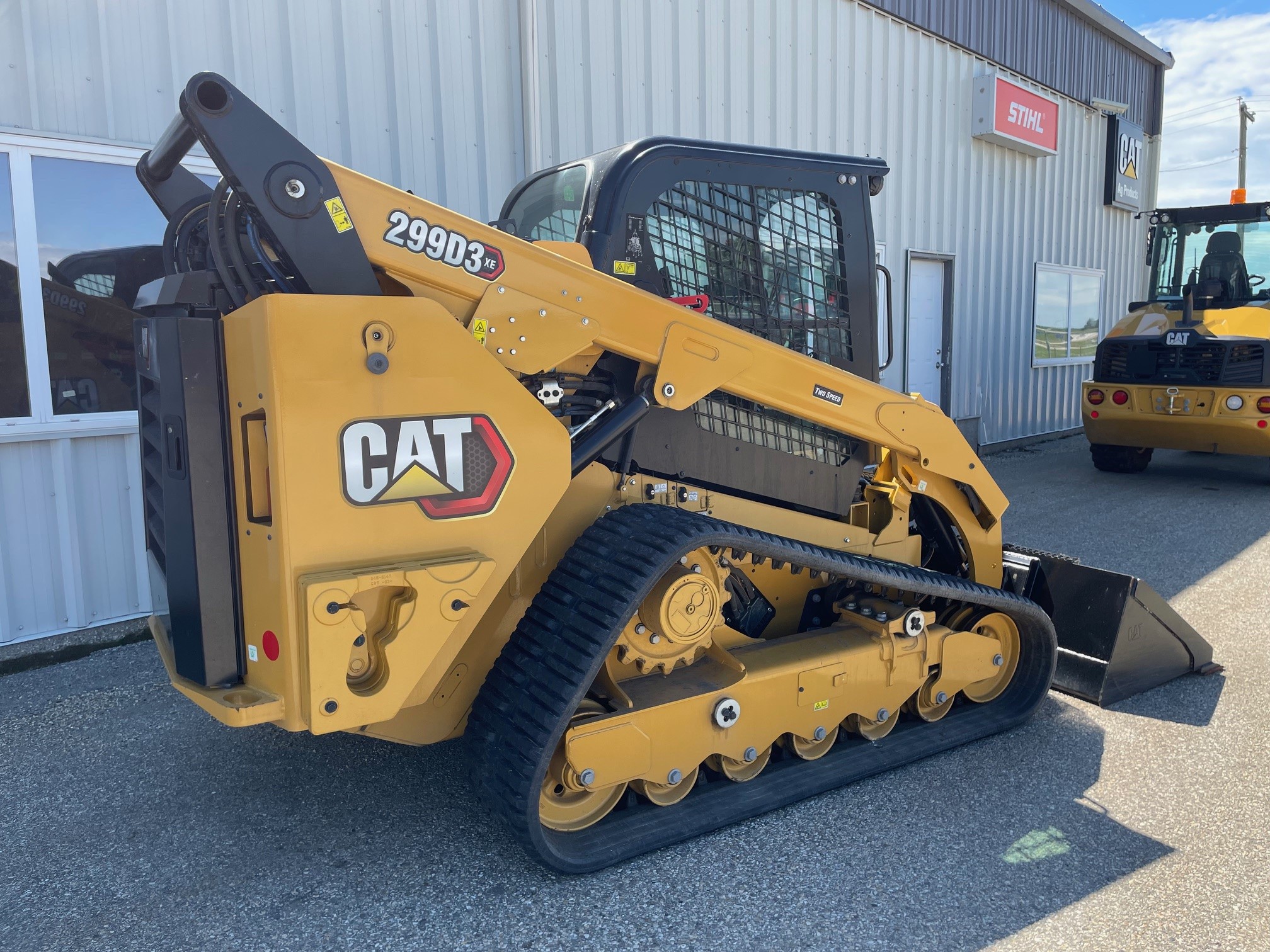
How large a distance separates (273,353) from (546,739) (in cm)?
126

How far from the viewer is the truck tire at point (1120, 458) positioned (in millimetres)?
9773

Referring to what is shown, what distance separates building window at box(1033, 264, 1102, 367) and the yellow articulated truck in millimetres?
2051

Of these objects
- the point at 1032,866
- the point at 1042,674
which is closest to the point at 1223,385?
the point at 1042,674

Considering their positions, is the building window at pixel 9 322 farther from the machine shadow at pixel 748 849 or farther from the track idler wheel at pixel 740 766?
the track idler wheel at pixel 740 766

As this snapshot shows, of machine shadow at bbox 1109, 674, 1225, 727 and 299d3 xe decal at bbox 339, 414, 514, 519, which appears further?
machine shadow at bbox 1109, 674, 1225, 727

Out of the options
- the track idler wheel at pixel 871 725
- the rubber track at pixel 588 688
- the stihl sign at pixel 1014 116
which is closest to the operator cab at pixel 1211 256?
the stihl sign at pixel 1014 116

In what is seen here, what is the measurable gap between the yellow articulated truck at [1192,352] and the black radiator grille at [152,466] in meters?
8.99

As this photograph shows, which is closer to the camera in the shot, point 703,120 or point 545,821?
point 545,821

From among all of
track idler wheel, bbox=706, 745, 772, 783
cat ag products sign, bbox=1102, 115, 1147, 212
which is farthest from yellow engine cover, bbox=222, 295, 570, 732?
cat ag products sign, bbox=1102, 115, 1147, 212

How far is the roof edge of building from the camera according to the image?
496 inches

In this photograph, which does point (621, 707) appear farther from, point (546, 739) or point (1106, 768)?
point (1106, 768)

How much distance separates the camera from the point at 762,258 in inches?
132

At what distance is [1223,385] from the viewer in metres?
8.48

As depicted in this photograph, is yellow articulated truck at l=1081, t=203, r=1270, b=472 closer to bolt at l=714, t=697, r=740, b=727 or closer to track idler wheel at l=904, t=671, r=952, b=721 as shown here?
track idler wheel at l=904, t=671, r=952, b=721
